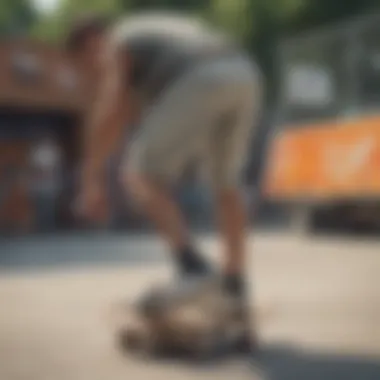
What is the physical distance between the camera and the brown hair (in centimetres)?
173

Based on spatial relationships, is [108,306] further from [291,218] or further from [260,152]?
[291,218]

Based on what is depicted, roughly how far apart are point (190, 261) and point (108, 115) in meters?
0.31

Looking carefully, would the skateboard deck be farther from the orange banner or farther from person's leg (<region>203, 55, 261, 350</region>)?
the orange banner

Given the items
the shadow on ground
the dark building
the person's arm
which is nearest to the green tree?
the dark building

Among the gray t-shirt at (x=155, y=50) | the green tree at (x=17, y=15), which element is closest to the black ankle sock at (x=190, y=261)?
the gray t-shirt at (x=155, y=50)

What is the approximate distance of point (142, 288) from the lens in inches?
95.9

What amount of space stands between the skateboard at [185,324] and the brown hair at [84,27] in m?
0.49

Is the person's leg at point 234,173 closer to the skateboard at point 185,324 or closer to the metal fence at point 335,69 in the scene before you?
the skateboard at point 185,324

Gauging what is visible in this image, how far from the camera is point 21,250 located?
12.6ft

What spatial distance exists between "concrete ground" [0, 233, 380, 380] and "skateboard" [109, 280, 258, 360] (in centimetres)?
6

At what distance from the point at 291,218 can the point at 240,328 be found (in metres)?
2.95

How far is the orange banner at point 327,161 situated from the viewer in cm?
383

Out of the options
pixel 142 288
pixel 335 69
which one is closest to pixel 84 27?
pixel 142 288

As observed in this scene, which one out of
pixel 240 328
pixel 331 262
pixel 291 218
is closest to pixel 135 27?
pixel 240 328
